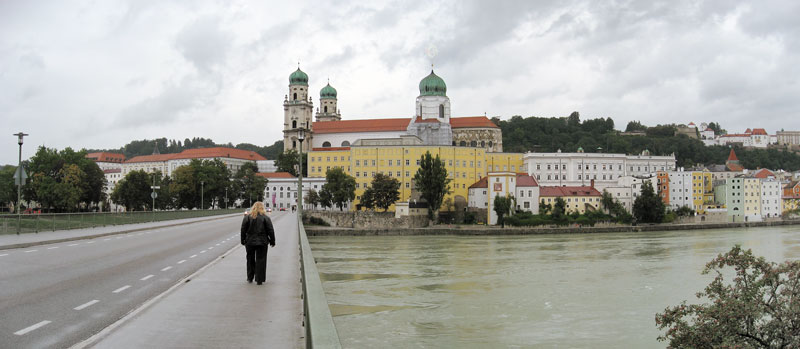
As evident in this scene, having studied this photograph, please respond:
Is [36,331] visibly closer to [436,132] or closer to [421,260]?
[421,260]

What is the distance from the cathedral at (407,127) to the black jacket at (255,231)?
321ft

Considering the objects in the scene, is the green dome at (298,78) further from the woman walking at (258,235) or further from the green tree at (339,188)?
the woman walking at (258,235)

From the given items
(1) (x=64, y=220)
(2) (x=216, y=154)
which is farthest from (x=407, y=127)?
(1) (x=64, y=220)

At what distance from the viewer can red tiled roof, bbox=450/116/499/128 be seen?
130m

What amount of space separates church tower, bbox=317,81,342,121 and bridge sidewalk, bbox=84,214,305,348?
139454 millimetres

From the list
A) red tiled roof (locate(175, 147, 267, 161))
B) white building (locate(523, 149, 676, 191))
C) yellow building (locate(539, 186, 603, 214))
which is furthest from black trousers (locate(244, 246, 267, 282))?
red tiled roof (locate(175, 147, 267, 161))

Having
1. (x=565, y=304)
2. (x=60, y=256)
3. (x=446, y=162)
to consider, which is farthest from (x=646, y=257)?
(x=446, y=162)

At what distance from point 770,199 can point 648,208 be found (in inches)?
1371

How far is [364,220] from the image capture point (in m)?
88.6

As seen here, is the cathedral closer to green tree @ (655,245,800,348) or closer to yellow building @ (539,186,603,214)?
yellow building @ (539,186,603,214)

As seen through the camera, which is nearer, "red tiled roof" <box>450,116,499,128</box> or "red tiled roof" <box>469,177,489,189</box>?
"red tiled roof" <box>469,177,489,189</box>

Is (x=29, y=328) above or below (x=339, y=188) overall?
below

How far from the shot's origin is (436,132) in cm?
11981

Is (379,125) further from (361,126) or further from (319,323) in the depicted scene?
(319,323)
